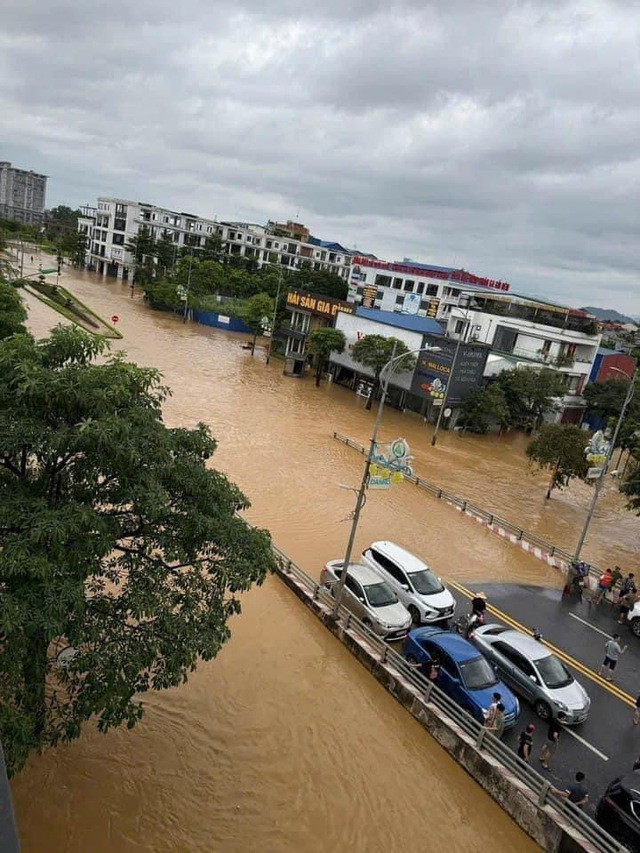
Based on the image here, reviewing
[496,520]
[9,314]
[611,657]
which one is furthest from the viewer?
[9,314]

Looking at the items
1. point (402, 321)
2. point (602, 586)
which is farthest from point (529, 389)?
point (602, 586)

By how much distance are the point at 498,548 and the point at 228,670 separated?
517 inches

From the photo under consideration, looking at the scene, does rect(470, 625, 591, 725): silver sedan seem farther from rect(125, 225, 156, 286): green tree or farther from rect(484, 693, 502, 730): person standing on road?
rect(125, 225, 156, 286): green tree

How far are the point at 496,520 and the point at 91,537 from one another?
812 inches

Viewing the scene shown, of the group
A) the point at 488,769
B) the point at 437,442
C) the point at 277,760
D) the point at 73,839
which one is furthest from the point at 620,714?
the point at 437,442

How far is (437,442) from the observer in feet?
123

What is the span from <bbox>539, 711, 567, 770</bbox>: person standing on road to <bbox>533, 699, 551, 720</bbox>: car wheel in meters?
0.13

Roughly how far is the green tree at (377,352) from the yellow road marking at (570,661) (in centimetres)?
A: 2492

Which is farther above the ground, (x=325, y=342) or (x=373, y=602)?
(x=325, y=342)

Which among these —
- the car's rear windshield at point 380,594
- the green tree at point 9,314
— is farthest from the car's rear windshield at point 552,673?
the green tree at point 9,314

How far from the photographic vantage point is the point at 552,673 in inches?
541

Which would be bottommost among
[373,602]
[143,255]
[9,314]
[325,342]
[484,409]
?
[373,602]

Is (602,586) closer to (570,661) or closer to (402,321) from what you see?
(570,661)

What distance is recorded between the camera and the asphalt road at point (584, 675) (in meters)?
12.1
